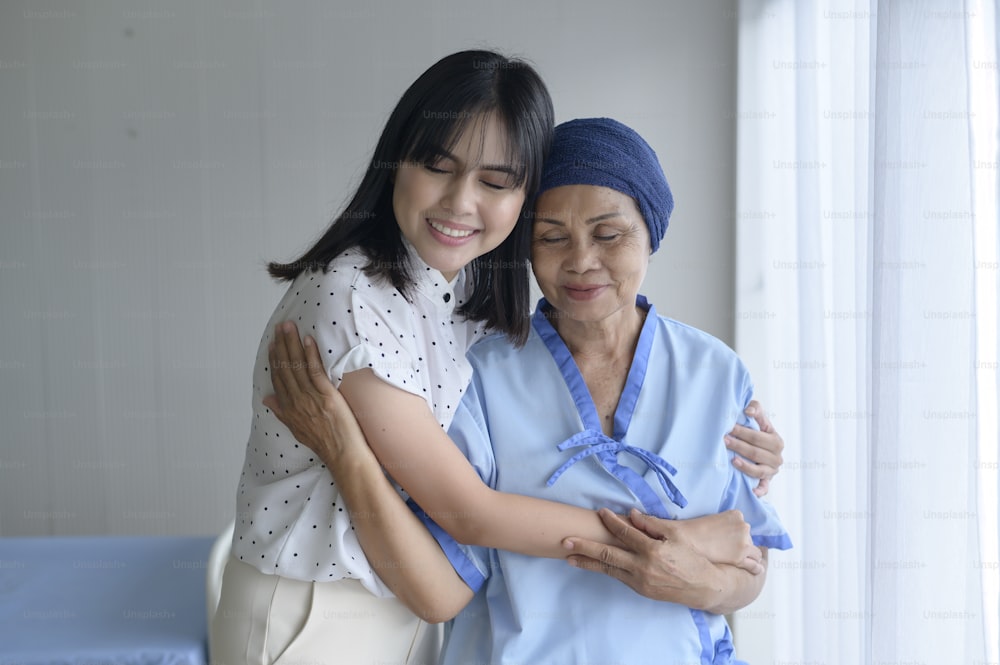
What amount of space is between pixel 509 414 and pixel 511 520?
226 mm

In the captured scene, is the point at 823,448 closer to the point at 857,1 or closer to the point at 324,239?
the point at 857,1

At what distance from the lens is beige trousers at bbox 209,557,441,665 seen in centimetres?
130

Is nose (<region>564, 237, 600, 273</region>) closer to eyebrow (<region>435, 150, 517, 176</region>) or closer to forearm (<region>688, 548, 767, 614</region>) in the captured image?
eyebrow (<region>435, 150, 517, 176</region>)

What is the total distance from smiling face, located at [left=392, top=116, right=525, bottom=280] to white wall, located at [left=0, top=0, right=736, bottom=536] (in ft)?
6.18

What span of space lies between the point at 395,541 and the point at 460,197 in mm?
518

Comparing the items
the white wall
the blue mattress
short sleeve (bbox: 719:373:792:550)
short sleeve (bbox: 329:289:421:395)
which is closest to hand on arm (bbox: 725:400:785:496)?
short sleeve (bbox: 719:373:792:550)

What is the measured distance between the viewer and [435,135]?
4.25 ft

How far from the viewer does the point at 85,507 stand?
3.33m

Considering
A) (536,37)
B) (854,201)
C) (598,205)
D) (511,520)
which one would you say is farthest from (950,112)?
(536,37)

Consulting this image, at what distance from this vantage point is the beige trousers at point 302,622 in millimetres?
1297

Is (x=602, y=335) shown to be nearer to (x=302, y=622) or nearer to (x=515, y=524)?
(x=515, y=524)

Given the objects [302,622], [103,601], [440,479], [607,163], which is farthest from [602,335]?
[103,601]

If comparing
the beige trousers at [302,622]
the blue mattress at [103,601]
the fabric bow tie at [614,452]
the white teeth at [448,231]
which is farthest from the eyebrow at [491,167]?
the blue mattress at [103,601]

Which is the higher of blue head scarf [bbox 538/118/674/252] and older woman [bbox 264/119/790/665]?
blue head scarf [bbox 538/118/674/252]
